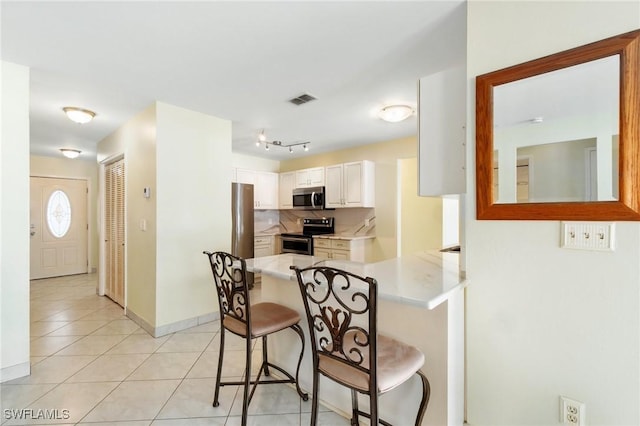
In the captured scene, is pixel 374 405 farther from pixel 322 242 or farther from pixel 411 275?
pixel 322 242

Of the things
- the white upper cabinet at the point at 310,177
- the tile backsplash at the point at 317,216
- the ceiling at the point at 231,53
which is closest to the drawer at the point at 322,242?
the tile backsplash at the point at 317,216

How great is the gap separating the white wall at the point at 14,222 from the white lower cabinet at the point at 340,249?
351 centimetres

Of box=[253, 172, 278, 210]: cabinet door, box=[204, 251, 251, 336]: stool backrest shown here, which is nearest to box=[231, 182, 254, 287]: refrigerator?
box=[253, 172, 278, 210]: cabinet door

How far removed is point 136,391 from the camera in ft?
6.83

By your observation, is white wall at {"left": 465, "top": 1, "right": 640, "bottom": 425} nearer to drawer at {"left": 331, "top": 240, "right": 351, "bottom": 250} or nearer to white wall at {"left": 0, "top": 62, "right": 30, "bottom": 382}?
drawer at {"left": 331, "top": 240, "right": 351, "bottom": 250}

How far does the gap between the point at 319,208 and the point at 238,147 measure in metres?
1.77

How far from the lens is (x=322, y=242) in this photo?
4.86 metres

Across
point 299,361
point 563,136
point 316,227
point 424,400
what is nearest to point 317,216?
point 316,227

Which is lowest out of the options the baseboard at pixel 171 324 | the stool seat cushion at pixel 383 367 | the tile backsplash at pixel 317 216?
the baseboard at pixel 171 324

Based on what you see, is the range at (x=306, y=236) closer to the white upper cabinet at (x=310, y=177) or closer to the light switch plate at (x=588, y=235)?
the white upper cabinet at (x=310, y=177)

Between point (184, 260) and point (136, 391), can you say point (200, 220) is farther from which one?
point (136, 391)

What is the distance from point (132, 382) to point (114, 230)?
2.68 m

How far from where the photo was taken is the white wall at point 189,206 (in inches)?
119

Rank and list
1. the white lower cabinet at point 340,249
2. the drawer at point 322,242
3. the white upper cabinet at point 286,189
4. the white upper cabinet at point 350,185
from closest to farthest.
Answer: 1. the white lower cabinet at point 340,249
2. the white upper cabinet at point 350,185
3. the drawer at point 322,242
4. the white upper cabinet at point 286,189
